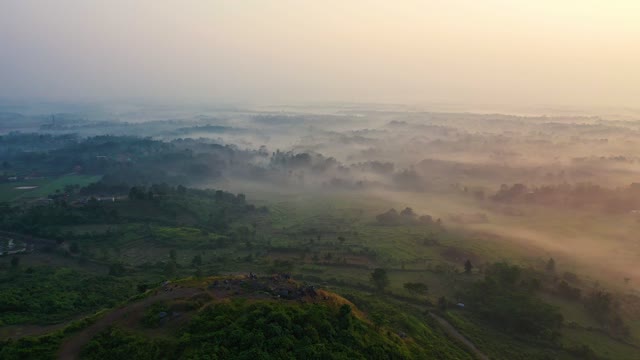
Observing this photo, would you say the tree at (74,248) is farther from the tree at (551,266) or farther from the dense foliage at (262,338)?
the tree at (551,266)

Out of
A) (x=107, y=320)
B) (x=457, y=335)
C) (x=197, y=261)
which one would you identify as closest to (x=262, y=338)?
(x=107, y=320)

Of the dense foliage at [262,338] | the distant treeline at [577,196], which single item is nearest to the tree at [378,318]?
the dense foliage at [262,338]

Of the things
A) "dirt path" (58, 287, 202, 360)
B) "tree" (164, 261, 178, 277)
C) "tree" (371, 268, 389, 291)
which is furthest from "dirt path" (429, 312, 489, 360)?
"tree" (164, 261, 178, 277)

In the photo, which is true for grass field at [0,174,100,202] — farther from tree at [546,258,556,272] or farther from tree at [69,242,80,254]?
tree at [546,258,556,272]

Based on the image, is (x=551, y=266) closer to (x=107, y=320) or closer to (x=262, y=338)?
(x=262, y=338)

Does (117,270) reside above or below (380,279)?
below

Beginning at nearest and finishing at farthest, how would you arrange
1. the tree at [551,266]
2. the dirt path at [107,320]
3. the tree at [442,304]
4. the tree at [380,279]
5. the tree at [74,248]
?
the dirt path at [107,320]
the tree at [442,304]
the tree at [380,279]
the tree at [551,266]
the tree at [74,248]
